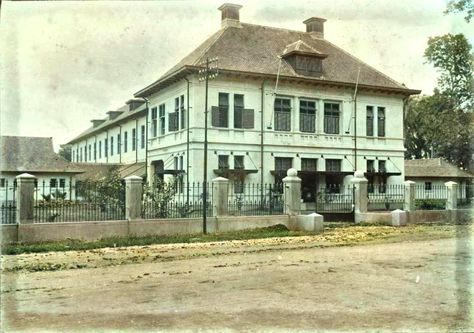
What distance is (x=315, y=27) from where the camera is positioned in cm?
3550

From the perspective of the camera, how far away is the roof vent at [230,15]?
30922 millimetres

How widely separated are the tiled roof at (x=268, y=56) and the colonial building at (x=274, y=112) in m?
0.08

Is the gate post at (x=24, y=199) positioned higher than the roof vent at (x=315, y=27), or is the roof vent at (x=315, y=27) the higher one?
the roof vent at (x=315, y=27)

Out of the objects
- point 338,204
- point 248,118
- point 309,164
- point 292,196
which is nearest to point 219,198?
point 292,196

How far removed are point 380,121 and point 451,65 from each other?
8763 millimetres

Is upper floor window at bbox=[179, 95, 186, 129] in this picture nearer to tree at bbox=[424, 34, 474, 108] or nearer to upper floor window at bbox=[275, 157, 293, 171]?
upper floor window at bbox=[275, 157, 293, 171]

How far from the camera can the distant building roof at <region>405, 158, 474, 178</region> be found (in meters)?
43.3

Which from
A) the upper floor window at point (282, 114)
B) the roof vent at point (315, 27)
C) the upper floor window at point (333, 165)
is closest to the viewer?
the upper floor window at point (282, 114)

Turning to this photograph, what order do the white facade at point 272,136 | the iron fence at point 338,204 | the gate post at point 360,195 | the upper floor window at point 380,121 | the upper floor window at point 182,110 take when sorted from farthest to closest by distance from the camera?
1. the upper floor window at point 380,121
2. the upper floor window at point 182,110
3. the white facade at point 272,136
4. the iron fence at point 338,204
5. the gate post at point 360,195

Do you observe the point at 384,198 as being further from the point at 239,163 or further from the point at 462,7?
the point at 462,7

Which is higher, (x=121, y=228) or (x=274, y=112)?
(x=274, y=112)

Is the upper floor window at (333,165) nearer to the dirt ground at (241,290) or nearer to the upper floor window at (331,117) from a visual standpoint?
the upper floor window at (331,117)

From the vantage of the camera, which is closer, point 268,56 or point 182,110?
point 182,110

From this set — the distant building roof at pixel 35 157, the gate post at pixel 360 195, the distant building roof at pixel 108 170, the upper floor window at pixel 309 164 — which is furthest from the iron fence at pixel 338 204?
the distant building roof at pixel 35 157
